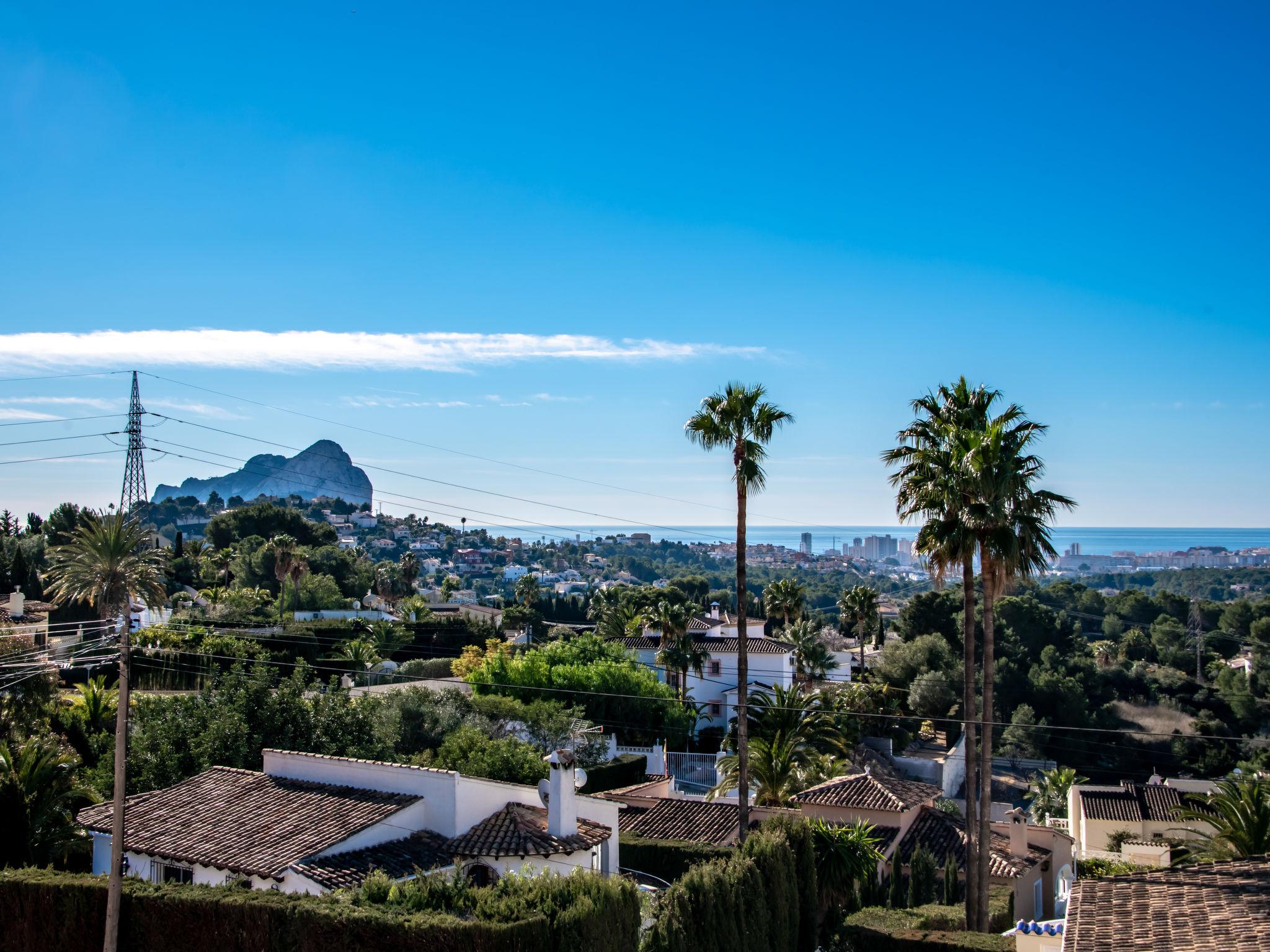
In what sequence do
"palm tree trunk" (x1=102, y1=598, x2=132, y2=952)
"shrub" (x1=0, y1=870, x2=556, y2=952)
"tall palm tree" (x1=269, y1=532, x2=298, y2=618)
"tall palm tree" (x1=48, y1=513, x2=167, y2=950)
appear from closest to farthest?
"shrub" (x1=0, y1=870, x2=556, y2=952)
"palm tree trunk" (x1=102, y1=598, x2=132, y2=952)
"tall palm tree" (x1=48, y1=513, x2=167, y2=950)
"tall palm tree" (x1=269, y1=532, x2=298, y2=618)

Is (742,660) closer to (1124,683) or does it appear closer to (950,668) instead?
(950,668)

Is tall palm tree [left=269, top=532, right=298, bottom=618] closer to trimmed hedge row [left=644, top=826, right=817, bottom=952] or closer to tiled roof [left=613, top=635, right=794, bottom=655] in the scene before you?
tiled roof [left=613, top=635, right=794, bottom=655]

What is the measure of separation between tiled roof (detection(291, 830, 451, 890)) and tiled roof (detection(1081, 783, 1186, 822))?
115ft

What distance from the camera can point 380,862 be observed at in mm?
19766

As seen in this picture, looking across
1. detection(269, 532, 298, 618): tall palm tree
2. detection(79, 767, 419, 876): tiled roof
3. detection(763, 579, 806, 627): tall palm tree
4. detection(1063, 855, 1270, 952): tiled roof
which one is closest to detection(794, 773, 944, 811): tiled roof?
detection(79, 767, 419, 876): tiled roof

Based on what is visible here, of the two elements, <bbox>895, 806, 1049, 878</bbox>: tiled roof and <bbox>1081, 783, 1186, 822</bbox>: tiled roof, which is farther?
<bbox>1081, 783, 1186, 822</bbox>: tiled roof

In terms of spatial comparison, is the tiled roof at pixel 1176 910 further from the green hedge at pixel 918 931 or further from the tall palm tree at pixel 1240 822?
the tall palm tree at pixel 1240 822

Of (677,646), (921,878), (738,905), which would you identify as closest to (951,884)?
(921,878)

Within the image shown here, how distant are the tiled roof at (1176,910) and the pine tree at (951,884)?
12.3 metres

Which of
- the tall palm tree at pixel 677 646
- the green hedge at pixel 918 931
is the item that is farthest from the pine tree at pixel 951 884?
the tall palm tree at pixel 677 646

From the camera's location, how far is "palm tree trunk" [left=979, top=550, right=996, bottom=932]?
21.4 meters

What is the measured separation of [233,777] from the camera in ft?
80.3

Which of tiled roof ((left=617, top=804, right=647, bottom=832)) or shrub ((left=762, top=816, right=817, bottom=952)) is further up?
shrub ((left=762, top=816, right=817, bottom=952))

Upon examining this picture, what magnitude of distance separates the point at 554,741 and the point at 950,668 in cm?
4748
